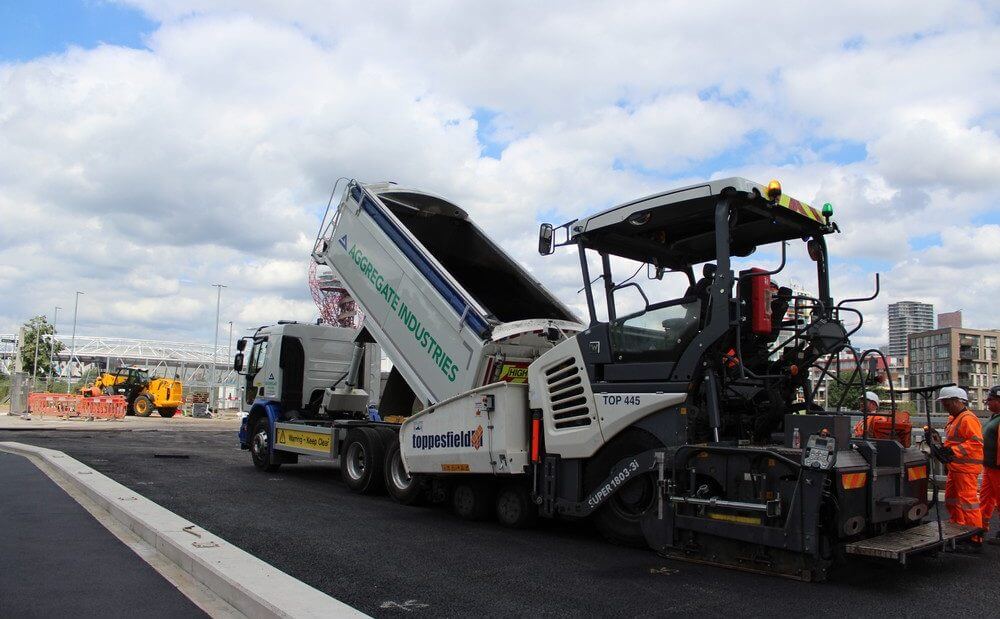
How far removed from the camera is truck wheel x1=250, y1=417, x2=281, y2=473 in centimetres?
1238

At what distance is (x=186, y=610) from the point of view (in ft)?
15.2

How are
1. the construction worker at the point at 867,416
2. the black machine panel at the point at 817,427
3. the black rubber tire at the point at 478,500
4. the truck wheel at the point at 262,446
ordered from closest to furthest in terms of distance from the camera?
the black machine panel at the point at 817,427, the construction worker at the point at 867,416, the black rubber tire at the point at 478,500, the truck wheel at the point at 262,446

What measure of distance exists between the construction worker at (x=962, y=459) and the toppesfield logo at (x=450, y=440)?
417cm

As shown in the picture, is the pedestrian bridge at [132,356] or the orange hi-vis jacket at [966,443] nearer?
the orange hi-vis jacket at [966,443]

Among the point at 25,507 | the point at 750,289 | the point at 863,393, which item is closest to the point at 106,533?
the point at 25,507

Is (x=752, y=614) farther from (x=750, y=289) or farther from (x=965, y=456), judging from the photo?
(x=965, y=456)

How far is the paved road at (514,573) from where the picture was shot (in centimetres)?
484

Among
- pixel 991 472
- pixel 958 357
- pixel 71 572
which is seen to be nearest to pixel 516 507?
pixel 71 572

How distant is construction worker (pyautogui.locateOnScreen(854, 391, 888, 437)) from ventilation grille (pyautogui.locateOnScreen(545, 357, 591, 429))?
7.10 feet

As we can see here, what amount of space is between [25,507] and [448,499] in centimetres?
450

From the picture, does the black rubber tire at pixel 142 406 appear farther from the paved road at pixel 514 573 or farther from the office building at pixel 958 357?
the office building at pixel 958 357

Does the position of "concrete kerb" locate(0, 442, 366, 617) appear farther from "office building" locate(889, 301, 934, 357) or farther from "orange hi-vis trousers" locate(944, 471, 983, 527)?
"office building" locate(889, 301, 934, 357)

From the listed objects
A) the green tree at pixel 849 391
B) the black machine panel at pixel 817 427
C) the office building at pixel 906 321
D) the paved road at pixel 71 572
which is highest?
the office building at pixel 906 321

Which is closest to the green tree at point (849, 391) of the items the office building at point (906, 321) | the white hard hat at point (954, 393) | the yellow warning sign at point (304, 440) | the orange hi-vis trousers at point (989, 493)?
the white hard hat at point (954, 393)
